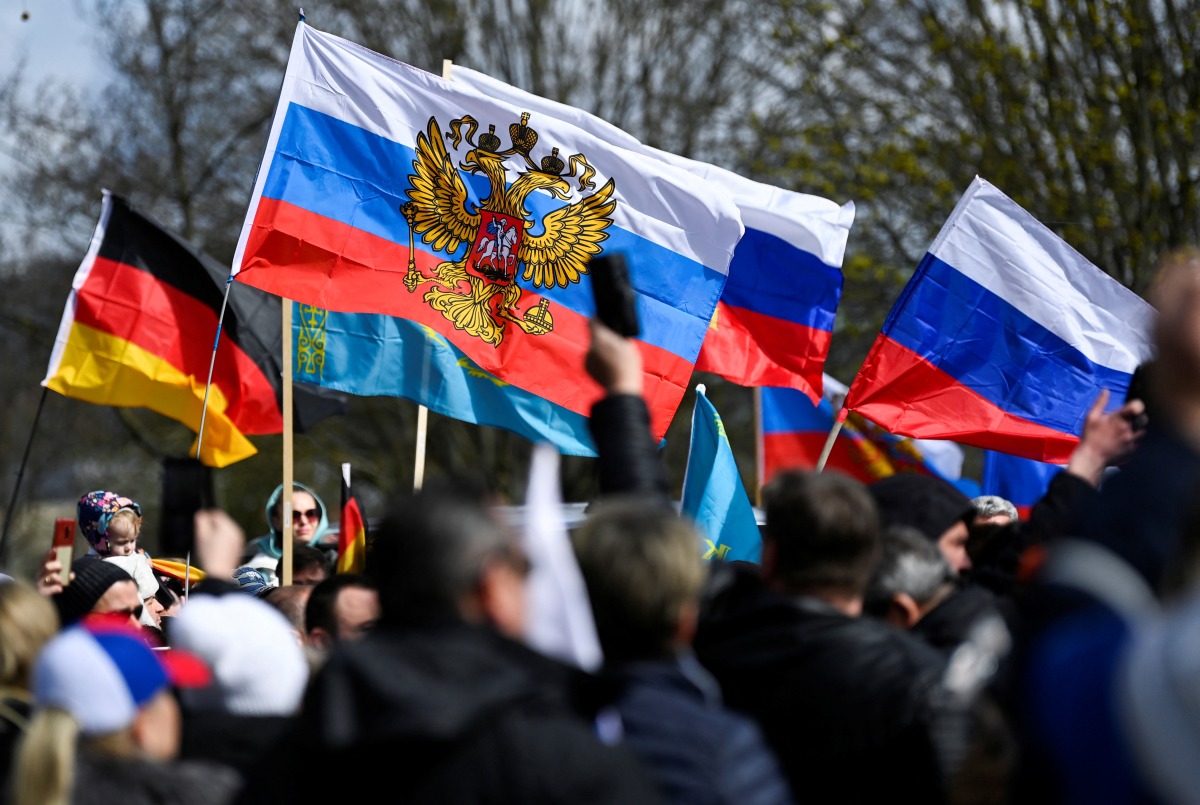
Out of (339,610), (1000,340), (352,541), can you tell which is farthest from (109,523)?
(1000,340)

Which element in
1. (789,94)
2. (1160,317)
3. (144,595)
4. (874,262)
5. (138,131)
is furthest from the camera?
(138,131)

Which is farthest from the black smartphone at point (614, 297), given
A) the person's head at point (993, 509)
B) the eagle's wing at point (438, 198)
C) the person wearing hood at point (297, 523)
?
the person wearing hood at point (297, 523)

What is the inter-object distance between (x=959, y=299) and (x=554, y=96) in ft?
49.7

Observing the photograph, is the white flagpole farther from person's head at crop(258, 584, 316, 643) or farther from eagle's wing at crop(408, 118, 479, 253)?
person's head at crop(258, 584, 316, 643)

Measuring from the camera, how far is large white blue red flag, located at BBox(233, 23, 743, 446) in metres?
6.89

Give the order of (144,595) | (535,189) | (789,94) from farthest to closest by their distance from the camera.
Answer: (789,94) → (535,189) → (144,595)

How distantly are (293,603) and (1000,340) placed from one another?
380cm

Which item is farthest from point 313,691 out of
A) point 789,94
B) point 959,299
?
point 789,94

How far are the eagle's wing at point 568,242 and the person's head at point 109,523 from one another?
2141 mm

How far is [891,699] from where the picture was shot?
2838mm

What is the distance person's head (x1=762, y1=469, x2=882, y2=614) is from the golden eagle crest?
4.05 metres

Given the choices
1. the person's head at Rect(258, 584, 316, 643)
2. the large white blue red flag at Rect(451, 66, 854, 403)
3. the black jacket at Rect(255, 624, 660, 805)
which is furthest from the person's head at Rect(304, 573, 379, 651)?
the large white blue red flag at Rect(451, 66, 854, 403)

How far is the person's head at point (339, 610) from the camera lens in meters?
4.31

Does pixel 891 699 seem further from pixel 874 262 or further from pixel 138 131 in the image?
pixel 138 131
